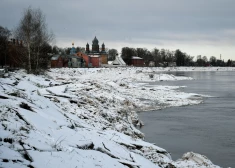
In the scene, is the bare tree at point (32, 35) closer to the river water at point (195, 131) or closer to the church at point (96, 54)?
the river water at point (195, 131)

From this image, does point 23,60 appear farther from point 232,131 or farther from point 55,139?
point 55,139

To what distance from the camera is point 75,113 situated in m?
13.3

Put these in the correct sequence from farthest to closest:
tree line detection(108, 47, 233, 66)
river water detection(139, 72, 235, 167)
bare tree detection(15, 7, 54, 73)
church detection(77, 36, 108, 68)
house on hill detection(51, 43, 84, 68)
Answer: tree line detection(108, 47, 233, 66), church detection(77, 36, 108, 68), house on hill detection(51, 43, 84, 68), bare tree detection(15, 7, 54, 73), river water detection(139, 72, 235, 167)

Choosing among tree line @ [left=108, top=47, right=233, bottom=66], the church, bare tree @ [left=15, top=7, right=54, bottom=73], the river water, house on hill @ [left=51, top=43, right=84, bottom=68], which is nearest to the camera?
the river water

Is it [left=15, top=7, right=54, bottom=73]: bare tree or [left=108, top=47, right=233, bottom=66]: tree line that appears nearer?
[left=15, top=7, right=54, bottom=73]: bare tree

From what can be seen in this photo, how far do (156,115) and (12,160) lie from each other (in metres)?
16.2

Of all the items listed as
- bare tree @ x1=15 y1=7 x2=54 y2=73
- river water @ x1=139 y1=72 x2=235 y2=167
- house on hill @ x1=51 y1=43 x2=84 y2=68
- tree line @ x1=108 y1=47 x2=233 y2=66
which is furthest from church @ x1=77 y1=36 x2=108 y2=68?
river water @ x1=139 y1=72 x2=235 y2=167

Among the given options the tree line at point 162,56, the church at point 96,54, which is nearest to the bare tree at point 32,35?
the church at point 96,54

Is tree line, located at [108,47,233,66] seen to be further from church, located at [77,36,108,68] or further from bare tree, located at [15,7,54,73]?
bare tree, located at [15,7,54,73]

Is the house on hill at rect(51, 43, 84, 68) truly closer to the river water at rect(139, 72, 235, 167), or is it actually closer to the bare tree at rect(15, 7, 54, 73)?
the bare tree at rect(15, 7, 54, 73)

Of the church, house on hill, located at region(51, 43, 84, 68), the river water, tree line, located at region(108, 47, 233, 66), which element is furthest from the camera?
tree line, located at region(108, 47, 233, 66)

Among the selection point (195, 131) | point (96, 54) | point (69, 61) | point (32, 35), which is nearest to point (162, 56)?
point (96, 54)

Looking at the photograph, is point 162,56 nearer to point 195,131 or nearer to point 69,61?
point 69,61

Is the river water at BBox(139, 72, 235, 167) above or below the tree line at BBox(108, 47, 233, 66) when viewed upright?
below
